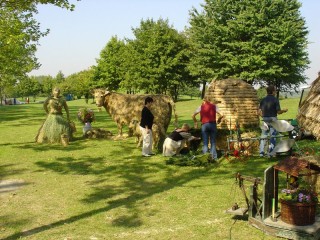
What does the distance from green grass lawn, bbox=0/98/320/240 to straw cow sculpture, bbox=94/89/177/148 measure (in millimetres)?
2108

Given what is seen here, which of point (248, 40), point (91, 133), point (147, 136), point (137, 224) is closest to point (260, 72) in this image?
point (248, 40)

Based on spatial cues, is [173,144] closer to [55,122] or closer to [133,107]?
[133,107]

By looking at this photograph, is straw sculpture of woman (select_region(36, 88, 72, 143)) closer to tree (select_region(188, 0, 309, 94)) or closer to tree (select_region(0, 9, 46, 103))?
tree (select_region(0, 9, 46, 103))

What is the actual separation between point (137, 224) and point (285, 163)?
3.35m

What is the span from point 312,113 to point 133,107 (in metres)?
12.5

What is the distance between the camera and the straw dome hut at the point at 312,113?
6.18 meters

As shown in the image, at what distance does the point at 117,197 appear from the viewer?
983 cm

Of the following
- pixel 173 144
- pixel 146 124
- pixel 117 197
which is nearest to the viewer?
pixel 117 197

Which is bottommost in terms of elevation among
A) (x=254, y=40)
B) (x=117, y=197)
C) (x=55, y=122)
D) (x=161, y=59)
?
(x=117, y=197)

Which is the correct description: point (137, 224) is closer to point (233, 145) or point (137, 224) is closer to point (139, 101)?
point (233, 145)

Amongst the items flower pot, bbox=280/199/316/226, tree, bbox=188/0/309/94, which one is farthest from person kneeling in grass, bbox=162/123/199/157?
tree, bbox=188/0/309/94

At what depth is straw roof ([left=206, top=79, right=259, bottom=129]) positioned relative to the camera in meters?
16.3

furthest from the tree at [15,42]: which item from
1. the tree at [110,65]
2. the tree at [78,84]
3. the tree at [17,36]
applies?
the tree at [78,84]

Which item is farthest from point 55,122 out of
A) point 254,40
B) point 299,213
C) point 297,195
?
point 254,40
